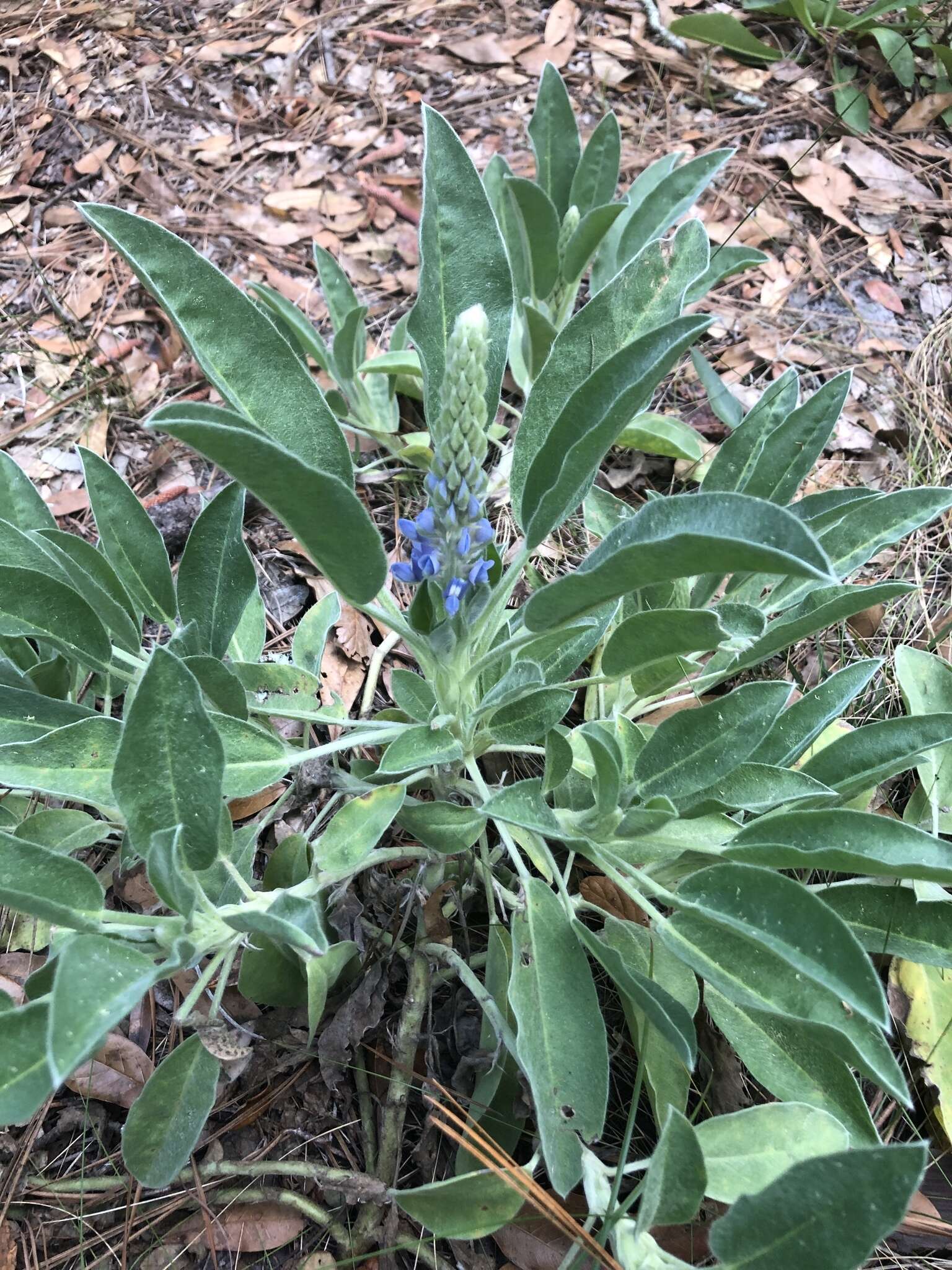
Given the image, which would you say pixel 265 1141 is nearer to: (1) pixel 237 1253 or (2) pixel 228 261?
(1) pixel 237 1253

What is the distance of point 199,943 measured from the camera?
3.95 ft

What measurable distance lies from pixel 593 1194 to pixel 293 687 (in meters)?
0.93

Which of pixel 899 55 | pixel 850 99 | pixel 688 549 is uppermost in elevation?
pixel 899 55

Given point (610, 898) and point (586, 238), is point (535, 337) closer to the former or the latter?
point (586, 238)

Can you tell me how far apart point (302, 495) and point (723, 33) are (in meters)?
3.44

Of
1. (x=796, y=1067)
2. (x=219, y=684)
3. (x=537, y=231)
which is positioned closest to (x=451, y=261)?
(x=219, y=684)

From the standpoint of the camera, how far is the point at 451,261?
1.39 meters

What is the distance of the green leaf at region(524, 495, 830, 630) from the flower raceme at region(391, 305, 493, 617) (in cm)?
16

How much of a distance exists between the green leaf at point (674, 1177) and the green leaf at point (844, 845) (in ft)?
1.16

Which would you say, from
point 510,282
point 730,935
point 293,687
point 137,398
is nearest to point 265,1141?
point 293,687

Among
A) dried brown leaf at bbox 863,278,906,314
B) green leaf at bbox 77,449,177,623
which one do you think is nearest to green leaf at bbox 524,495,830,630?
green leaf at bbox 77,449,177,623

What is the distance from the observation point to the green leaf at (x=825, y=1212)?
0.88m

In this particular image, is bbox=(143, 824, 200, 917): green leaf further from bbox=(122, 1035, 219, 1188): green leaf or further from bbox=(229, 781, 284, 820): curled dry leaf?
bbox=(229, 781, 284, 820): curled dry leaf

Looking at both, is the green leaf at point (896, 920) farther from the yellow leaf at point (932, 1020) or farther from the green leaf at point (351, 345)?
the green leaf at point (351, 345)
